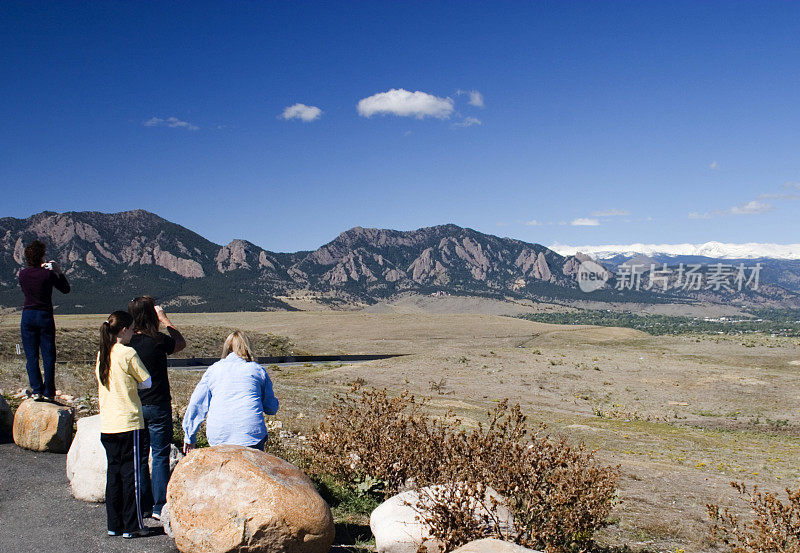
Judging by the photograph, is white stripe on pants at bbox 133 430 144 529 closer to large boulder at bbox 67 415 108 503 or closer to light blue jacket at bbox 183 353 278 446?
light blue jacket at bbox 183 353 278 446

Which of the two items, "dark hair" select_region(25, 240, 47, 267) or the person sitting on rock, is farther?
"dark hair" select_region(25, 240, 47, 267)

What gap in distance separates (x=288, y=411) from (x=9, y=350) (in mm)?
32456

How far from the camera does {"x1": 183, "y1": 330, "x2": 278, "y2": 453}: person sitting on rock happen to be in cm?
610

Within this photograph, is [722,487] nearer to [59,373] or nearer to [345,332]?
[59,373]

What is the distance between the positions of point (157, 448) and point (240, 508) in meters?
1.91

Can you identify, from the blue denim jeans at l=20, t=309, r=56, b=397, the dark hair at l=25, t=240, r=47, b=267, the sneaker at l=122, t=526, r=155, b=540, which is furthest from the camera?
the blue denim jeans at l=20, t=309, r=56, b=397

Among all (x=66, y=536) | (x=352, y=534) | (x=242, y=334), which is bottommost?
(x=352, y=534)

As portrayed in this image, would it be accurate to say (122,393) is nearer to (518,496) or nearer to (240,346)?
(240,346)

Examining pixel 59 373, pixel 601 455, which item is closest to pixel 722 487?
pixel 601 455

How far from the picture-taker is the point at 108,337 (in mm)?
6250

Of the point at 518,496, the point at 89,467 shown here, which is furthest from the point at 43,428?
the point at 518,496

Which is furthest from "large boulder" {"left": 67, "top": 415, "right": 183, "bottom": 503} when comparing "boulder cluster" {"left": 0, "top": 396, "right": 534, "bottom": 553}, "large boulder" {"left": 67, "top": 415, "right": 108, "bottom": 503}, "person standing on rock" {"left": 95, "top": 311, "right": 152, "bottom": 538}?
"boulder cluster" {"left": 0, "top": 396, "right": 534, "bottom": 553}

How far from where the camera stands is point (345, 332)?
96.3 metres

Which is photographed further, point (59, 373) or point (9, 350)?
point (9, 350)
